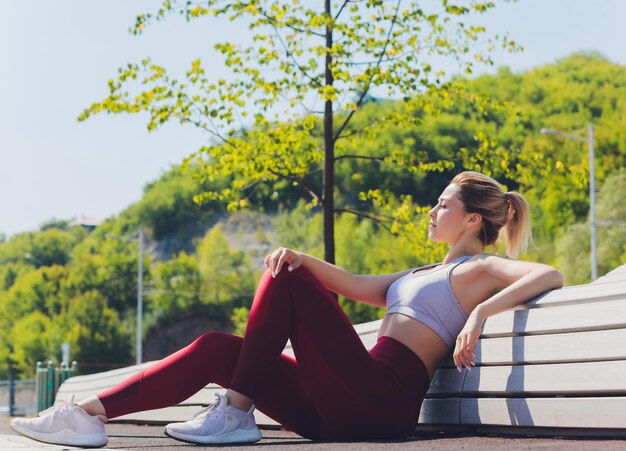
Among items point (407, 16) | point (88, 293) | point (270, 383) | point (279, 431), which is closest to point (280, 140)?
point (407, 16)

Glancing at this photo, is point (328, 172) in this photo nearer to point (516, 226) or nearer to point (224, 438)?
point (516, 226)

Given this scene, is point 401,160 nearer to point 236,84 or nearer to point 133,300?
point 236,84

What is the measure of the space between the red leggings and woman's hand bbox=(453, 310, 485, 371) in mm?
252

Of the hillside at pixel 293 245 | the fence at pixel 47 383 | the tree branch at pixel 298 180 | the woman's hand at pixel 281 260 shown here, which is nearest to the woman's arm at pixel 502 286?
the woman's hand at pixel 281 260

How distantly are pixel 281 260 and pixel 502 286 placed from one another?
1.02 m

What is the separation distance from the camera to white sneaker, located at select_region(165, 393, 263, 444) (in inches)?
168

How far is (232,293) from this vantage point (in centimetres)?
8319

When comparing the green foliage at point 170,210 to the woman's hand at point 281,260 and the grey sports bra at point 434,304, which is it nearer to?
the grey sports bra at point 434,304

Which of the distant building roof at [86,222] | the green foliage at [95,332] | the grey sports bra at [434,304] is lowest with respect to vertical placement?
the green foliage at [95,332]

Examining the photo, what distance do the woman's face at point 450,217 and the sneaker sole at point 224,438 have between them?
1.21m

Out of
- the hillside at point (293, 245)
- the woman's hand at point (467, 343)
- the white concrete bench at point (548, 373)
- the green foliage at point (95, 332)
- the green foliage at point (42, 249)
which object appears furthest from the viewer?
the green foliage at point (42, 249)

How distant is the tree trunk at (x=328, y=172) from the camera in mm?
11008

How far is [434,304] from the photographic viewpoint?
14.7ft

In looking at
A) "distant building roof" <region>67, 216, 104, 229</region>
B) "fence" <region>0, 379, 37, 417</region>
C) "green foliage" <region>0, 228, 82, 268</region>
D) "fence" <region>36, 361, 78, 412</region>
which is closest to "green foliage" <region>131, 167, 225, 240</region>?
"distant building roof" <region>67, 216, 104, 229</region>
